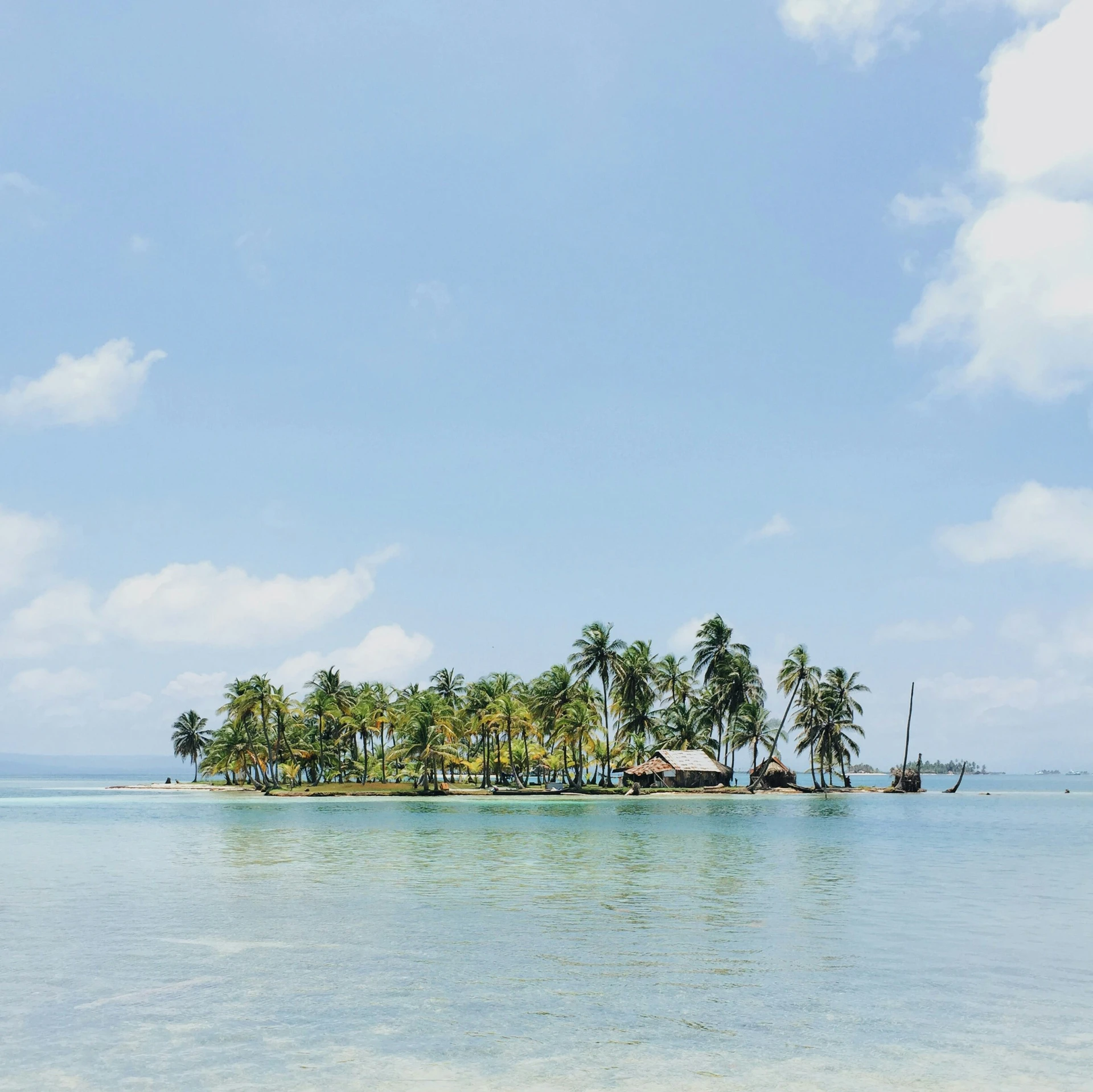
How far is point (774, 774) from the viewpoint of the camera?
10062 centimetres

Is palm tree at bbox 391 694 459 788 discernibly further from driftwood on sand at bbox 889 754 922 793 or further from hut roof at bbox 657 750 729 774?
driftwood on sand at bbox 889 754 922 793

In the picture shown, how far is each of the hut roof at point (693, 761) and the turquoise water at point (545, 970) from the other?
182 ft

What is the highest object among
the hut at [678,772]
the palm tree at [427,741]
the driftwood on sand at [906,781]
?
the palm tree at [427,741]

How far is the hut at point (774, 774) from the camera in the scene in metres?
99.5

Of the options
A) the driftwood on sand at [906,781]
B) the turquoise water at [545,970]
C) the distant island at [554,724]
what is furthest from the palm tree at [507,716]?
the turquoise water at [545,970]

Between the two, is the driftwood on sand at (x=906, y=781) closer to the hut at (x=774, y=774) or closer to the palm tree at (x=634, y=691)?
the hut at (x=774, y=774)

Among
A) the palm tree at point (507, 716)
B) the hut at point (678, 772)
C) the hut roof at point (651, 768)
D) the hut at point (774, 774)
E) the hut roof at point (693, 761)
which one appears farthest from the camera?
the hut at point (774, 774)

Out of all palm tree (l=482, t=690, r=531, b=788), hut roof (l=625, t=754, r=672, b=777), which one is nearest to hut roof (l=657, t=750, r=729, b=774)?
hut roof (l=625, t=754, r=672, b=777)

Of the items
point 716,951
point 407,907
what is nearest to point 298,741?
point 407,907

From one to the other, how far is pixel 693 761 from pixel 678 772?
2.14 metres

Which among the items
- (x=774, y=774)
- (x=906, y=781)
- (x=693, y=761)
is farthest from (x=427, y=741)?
(x=906, y=781)

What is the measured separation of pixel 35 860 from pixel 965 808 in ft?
236

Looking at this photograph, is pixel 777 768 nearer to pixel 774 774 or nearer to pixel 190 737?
pixel 774 774

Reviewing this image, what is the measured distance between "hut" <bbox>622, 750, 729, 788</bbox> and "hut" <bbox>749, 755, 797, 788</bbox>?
7.16 m
